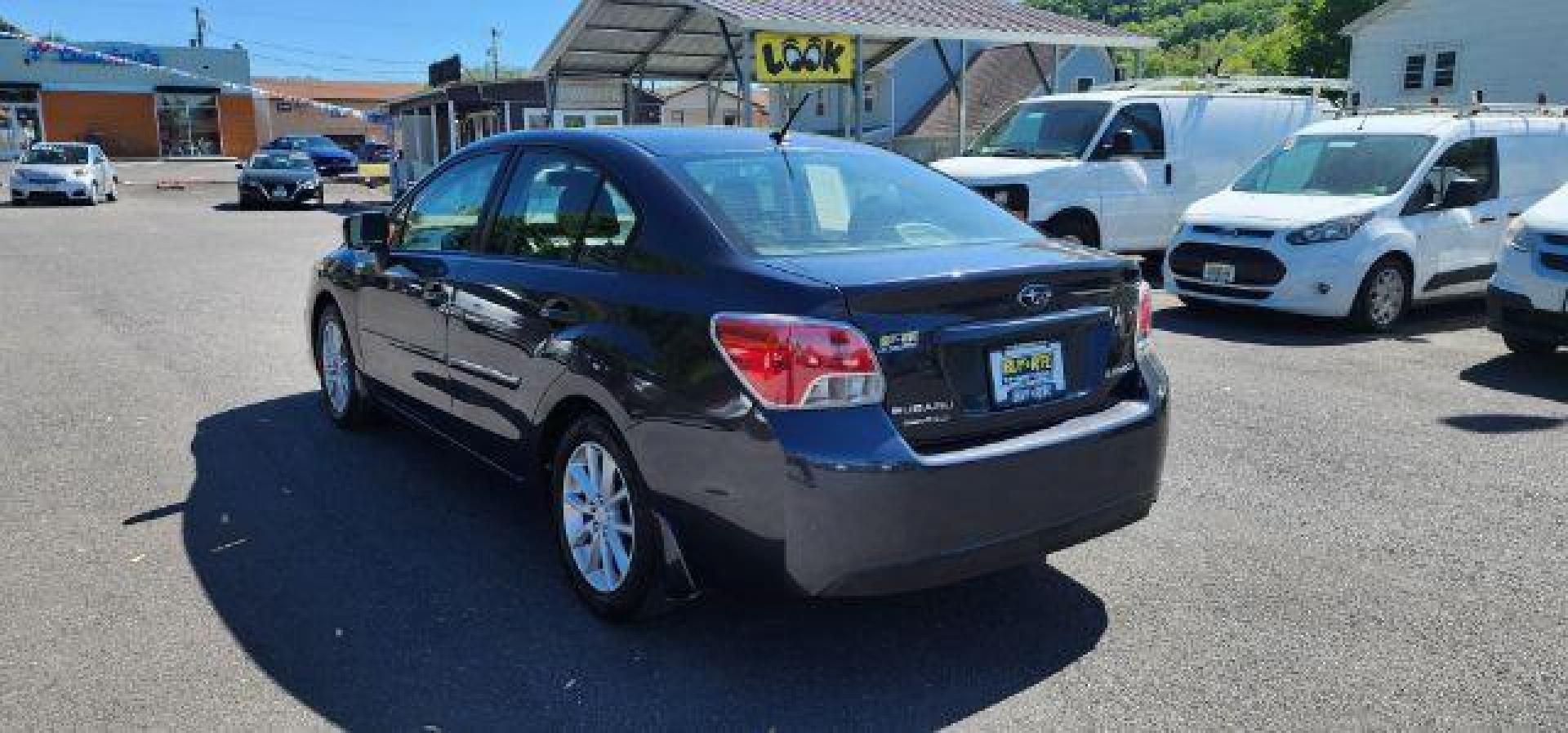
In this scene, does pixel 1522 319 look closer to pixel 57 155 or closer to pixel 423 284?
pixel 423 284

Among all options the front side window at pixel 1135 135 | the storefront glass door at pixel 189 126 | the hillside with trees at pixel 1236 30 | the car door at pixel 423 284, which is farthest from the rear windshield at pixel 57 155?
the storefront glass door at pixel 189 126

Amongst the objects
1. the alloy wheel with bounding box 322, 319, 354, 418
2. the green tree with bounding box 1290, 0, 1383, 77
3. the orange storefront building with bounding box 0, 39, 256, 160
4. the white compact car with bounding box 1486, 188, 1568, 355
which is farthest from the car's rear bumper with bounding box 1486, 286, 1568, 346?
the orange storefront building with bounding box 0, 39, 256, 160

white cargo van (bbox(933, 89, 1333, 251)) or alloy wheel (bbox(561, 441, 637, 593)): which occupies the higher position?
white cargo van (bbox(933, 89, 1333, 251))

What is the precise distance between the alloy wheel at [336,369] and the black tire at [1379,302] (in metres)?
7.29

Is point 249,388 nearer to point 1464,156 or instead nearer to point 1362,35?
point 1464,156

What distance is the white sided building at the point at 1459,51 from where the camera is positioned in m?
28.4

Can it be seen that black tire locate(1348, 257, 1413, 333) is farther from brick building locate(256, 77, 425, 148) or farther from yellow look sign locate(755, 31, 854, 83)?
brick building locate(256, 77, 425, 148)

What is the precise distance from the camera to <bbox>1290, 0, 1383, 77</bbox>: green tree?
47.7m

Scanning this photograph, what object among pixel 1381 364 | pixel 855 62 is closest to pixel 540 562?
pixel 1381 364

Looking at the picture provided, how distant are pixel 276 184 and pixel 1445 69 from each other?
29.7 m

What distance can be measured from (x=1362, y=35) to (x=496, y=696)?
119 ft

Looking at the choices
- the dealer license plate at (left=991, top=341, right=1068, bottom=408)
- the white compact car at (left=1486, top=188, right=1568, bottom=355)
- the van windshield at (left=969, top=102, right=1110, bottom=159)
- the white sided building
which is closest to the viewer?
the dealer license plate at (left=991, top=341, right=1068, bottom=408)

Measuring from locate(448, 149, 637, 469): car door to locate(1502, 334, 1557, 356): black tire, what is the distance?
6.58 meters

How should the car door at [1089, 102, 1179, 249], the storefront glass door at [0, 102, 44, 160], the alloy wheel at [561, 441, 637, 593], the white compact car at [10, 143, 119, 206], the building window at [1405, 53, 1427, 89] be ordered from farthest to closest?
the storefront glass door at [0, 102, 44, 160] < the building window at [1405, 53, 1427, 89] < the white compact car at [10, 143, 119, 206] < the car door at [1089, 102, 1179, 249] < the alloy wheel at [561, 441, 637, 593]
